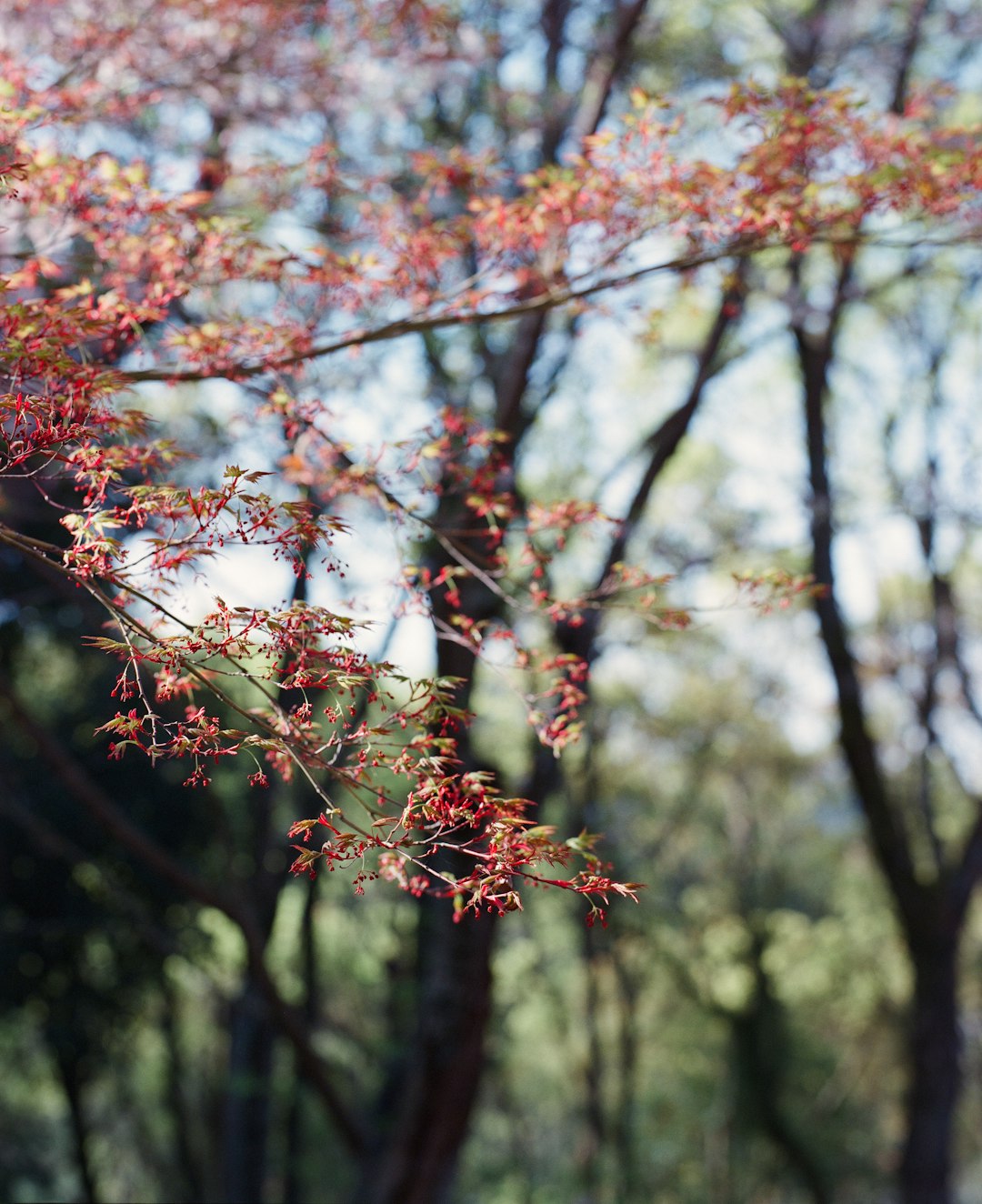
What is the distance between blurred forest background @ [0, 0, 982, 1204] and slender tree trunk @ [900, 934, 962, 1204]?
2 cm

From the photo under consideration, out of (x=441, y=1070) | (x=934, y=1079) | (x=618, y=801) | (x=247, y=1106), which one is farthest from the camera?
(x=618, y=801)

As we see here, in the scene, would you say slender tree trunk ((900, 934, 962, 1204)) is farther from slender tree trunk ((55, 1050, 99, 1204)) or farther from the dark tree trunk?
slender tree trunk ((55, 1050, 99, 1204))

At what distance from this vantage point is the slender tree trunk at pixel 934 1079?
25.4 ft

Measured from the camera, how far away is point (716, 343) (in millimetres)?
6723

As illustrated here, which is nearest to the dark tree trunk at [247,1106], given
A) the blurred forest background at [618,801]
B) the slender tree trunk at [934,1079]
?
the blurred forest background at [618,801]

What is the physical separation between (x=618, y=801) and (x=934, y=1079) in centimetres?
783

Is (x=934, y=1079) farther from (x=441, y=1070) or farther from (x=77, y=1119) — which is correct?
(x=77, y=1119)

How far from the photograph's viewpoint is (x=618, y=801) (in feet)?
51.0

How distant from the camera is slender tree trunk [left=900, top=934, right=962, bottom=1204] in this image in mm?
7754

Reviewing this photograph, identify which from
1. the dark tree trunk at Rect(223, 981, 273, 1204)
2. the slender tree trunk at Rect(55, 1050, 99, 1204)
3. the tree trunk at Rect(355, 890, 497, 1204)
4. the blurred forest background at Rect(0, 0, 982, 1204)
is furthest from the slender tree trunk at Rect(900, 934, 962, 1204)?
the slender tree trunk at Rect(55, 1050, 99, 1204)

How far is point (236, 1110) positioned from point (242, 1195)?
67 centimetres

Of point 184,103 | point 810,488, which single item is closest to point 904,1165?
point 810,488

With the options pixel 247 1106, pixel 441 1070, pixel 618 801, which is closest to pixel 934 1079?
pixel 441 1070

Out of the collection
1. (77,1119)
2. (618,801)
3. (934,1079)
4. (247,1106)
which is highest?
(618,801)
